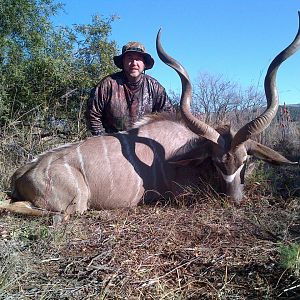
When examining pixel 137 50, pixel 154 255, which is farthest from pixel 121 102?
pixel 154 255

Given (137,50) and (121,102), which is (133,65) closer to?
(137,50)

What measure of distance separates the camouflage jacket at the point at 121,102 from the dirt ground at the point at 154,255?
1748 millimetres

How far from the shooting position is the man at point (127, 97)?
180 inches

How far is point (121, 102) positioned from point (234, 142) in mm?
1756

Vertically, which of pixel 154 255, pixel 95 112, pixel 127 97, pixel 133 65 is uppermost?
pixel 133 65

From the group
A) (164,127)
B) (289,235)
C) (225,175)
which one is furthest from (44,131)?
(289,235)

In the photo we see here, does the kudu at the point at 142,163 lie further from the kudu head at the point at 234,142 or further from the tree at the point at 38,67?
the tree at the point at 38,67

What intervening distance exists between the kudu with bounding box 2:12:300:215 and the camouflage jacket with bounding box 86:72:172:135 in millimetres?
964

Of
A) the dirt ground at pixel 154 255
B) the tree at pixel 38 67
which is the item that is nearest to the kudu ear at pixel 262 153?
the dirt ground at pixel 154 255

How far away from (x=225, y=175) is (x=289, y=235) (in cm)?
99

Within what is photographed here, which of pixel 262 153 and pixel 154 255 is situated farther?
pixel 262 153

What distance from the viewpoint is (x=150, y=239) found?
7.64 feet

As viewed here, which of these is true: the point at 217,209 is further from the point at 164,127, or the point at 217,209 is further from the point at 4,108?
the point at 4,108

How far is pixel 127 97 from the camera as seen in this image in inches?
182
